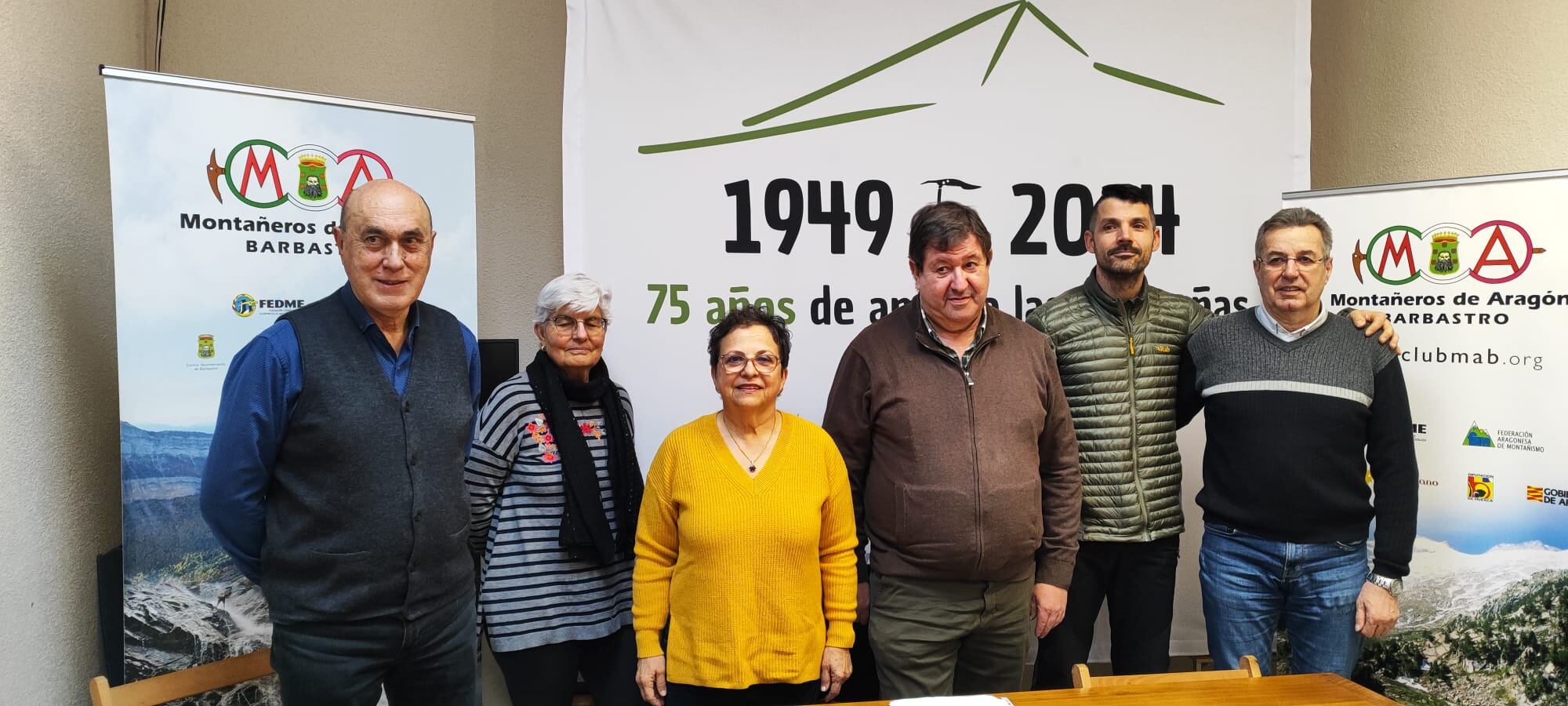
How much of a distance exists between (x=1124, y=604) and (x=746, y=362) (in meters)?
1.34

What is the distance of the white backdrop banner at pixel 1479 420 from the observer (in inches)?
103

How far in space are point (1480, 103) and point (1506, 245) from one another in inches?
39.6

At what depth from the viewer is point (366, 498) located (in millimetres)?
1757

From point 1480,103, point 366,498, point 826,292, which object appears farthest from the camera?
point 1480,103

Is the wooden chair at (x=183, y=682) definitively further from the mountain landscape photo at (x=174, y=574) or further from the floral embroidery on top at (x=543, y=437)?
the floral embroidery on top at (x=543, y=437)

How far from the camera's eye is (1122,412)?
2449mm

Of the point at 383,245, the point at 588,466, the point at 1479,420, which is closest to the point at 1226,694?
the point at 588,466

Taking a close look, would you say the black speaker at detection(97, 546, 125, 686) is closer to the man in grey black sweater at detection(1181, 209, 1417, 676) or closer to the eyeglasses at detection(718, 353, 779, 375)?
the eyeglasses at detection(718, 353, 779, 375)

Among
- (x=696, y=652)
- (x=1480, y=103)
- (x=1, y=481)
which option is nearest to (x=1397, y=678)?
(x=1480, y=103)

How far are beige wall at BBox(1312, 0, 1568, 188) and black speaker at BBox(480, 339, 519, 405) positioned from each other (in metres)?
3.32

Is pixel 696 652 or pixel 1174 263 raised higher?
pixel 1174 263

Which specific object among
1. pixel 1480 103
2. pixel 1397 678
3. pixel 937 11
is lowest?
pixel 1397 678

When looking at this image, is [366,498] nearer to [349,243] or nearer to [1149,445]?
[349,243]

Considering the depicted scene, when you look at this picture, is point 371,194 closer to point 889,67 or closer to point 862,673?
point 862,673
